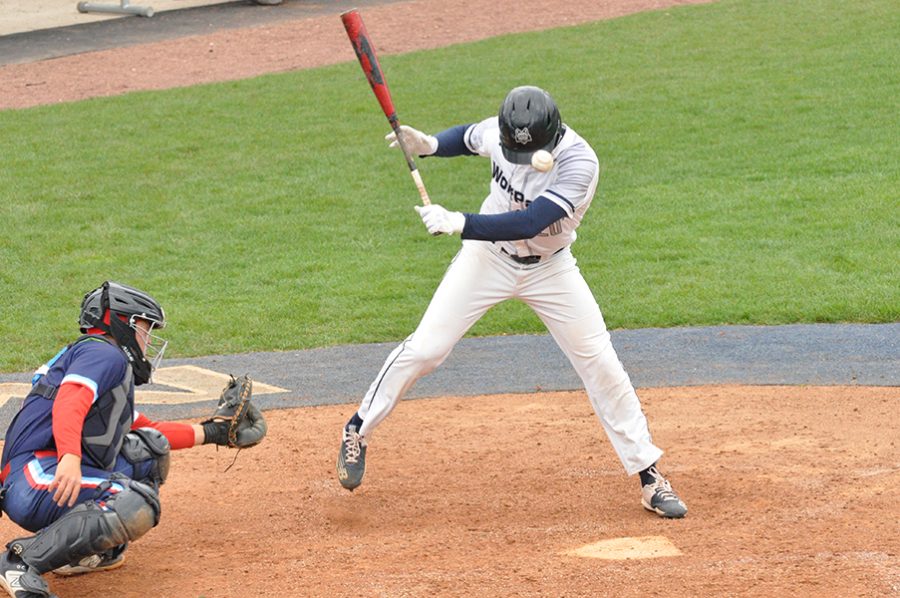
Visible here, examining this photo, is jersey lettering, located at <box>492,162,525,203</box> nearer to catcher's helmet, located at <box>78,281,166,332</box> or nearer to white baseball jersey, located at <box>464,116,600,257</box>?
white baseball jersey, located at <box>464,116,600,257</box>

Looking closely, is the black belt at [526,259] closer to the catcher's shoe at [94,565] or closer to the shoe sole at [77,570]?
the catcher's shoe at [94,565]

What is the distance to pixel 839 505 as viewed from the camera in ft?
19.9

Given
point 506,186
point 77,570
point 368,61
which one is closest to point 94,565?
point 77,570

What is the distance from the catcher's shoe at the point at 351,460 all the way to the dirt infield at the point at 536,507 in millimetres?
139

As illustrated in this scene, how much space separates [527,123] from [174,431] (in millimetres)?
2134

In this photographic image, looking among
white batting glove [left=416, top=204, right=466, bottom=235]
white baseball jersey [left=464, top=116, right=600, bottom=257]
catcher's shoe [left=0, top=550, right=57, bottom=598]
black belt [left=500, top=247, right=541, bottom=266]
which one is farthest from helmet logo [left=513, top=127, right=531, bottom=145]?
catcher's shoe [left=0, top=550, right=57, bottom=598]

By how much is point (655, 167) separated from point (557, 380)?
5.95 meters

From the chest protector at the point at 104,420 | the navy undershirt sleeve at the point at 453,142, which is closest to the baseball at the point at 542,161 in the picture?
the navy undershirt sleeve at the point at 453,142

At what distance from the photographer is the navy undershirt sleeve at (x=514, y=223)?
5.68 m

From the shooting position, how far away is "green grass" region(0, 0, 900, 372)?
398 inches

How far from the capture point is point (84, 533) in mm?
5000

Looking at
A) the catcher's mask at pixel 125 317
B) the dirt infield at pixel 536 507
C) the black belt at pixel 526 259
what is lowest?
the dirt infield at pixel 536 507

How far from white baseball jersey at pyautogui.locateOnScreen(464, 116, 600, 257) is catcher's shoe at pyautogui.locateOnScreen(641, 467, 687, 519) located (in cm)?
A: 120

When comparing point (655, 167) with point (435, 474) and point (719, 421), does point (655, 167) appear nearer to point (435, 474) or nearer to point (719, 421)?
point (719, 421)
